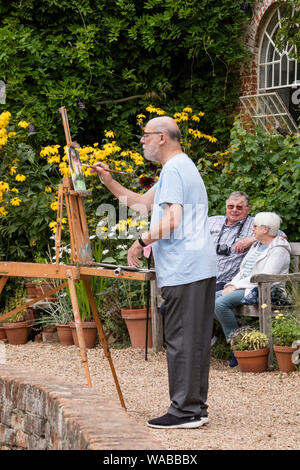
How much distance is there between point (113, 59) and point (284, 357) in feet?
19.9

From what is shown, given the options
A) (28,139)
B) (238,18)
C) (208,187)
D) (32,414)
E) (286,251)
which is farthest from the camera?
(238,18)

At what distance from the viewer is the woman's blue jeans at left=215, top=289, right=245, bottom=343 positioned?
20.1ft

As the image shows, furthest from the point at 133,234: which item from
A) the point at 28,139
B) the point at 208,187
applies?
the point at 28,139

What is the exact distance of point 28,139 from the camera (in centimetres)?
953

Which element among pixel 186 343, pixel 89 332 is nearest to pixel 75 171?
pixel 186 343

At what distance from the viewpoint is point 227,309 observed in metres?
6.12

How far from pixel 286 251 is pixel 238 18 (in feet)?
16.9

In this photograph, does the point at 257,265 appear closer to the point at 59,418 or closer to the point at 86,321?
the point at 86,321

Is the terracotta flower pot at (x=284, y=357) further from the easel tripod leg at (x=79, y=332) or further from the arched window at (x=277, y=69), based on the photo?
the arched window at (x=277, y=69)

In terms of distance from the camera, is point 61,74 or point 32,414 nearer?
point 32,414

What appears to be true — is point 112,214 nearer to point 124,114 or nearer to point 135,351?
point 135,351

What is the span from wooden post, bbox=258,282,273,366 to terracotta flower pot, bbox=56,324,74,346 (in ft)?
6.83

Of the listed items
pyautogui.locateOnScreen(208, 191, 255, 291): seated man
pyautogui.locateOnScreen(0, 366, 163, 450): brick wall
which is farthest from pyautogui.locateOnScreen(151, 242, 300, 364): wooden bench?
pyautogui.locateOnScreen(0, 366, 163, 450): brick wall

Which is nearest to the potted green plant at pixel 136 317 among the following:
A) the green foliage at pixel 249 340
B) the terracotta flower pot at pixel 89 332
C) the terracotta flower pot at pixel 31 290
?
the terracotta flower pot at pixel 89 332
